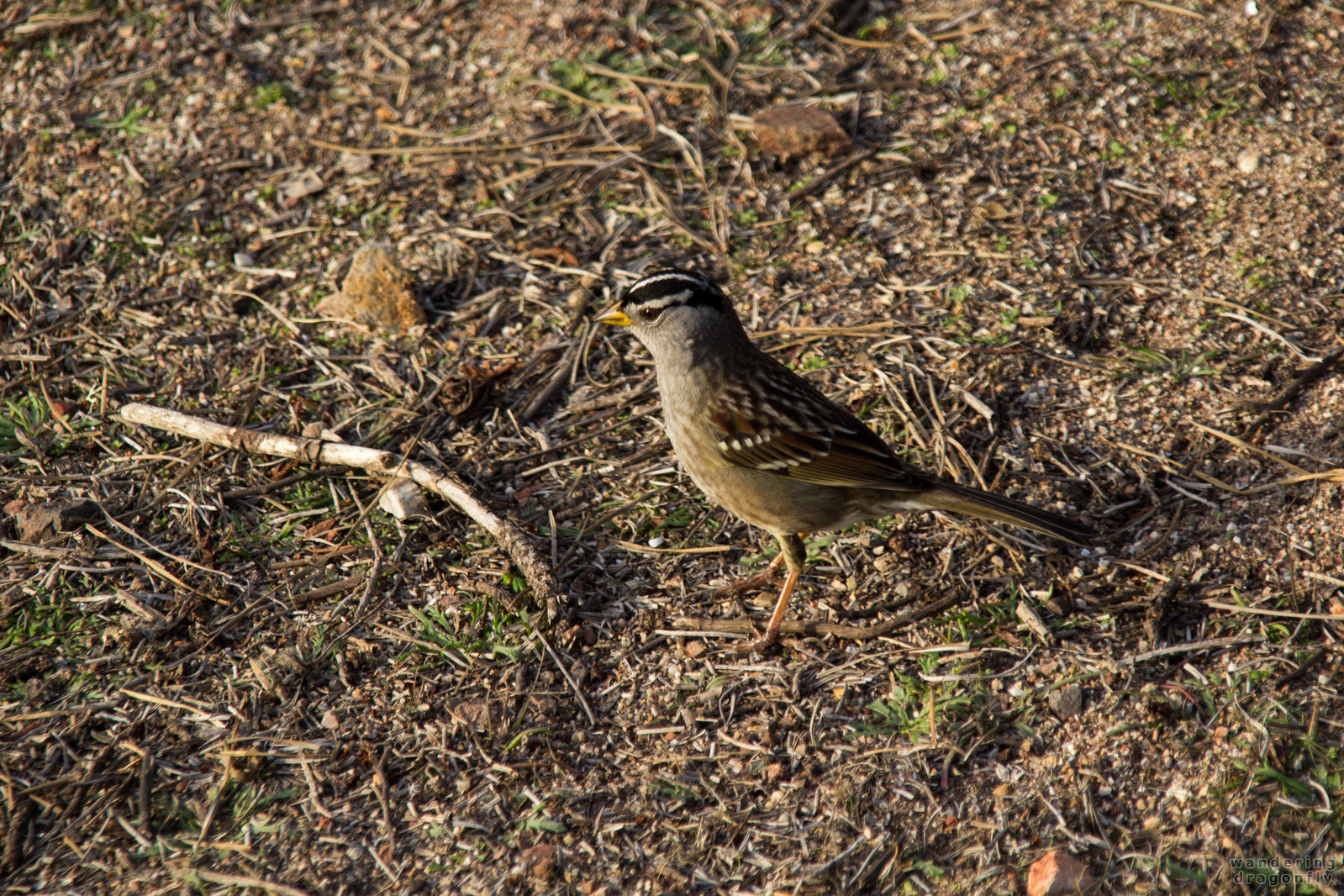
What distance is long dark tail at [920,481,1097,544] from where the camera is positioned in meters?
3.87

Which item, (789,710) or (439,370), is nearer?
(789,710)

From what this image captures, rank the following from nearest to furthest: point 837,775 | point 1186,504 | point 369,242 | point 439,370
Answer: point 837,775, point 1186,504, point 439,370, point 369,242

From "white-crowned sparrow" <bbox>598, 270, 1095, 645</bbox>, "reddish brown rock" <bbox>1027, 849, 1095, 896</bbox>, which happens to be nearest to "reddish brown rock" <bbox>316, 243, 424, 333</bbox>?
"white-crowned sparrow" <bbox>598, 270, 1095, 645</bbox>

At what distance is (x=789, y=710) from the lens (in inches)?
150

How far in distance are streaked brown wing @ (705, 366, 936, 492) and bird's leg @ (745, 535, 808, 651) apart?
295mm

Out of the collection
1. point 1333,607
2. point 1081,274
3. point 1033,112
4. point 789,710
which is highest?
point 1033,112

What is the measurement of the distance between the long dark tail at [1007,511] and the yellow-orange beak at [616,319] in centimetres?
158

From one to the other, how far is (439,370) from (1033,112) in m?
3.73

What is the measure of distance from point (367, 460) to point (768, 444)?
72.4 inches

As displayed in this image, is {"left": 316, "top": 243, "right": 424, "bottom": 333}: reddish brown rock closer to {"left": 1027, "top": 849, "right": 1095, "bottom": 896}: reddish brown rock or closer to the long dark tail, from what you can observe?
the long dark tail

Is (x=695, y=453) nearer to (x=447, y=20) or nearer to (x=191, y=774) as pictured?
(x=191, y=774)

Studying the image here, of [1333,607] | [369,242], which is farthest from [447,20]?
[1333,607]

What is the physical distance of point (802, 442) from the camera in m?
4.18

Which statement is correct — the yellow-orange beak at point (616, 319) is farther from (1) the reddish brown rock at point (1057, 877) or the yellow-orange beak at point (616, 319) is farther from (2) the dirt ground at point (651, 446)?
(1) the reddish brown rock at point (1057, 877)
